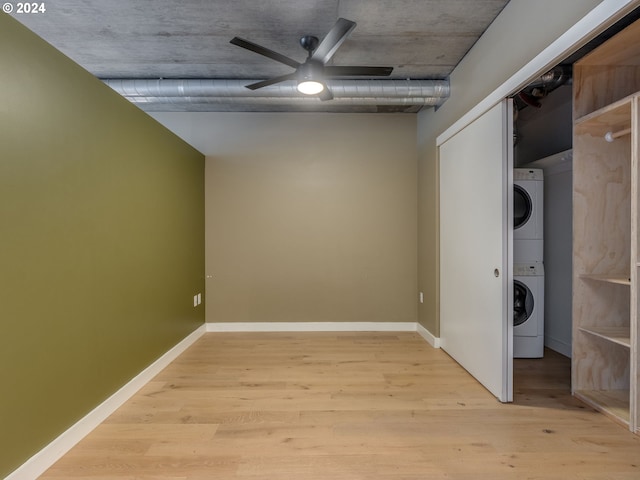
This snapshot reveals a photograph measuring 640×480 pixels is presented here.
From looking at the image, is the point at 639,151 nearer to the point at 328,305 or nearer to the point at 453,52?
the point at 453,52

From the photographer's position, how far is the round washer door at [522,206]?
2945 mm

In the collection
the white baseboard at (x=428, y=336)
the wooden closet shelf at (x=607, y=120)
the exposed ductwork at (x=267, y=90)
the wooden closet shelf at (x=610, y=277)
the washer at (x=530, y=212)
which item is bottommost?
the white baseboard at (x=428, y=336)

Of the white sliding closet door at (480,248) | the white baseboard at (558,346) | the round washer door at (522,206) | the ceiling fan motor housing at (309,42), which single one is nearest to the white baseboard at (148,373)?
the white sliding closet door at (480,248)

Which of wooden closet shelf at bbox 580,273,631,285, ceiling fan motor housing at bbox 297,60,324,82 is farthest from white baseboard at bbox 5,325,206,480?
wooden closet shelf at bbox 580,273,631,285

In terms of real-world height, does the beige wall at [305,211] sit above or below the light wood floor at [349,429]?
above

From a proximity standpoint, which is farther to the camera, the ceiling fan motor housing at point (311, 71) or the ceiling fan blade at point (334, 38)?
the ceiling fan motor housing at point (311, 71)

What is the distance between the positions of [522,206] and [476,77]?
1366 millimetres

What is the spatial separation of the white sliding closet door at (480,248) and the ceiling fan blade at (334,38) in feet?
3.92

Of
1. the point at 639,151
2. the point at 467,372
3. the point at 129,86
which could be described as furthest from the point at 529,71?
the point at 129,86

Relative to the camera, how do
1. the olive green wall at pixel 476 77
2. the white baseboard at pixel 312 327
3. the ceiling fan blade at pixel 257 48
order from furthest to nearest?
the white baseboard at pixel 312 327 < the ceiling fan blade at pixel 257 48 < the olive green wall at pixel 476 77

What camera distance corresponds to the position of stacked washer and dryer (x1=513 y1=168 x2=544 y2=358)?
9.68 feet

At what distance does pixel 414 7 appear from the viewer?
6.98ft

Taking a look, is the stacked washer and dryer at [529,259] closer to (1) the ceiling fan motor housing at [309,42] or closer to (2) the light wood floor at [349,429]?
(2) the light wood floor at [349,429]

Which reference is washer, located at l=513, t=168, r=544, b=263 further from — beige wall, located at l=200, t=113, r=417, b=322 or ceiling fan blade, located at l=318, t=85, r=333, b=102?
ceiling fan blade, located at l=318, t=85, r=333, b=102
